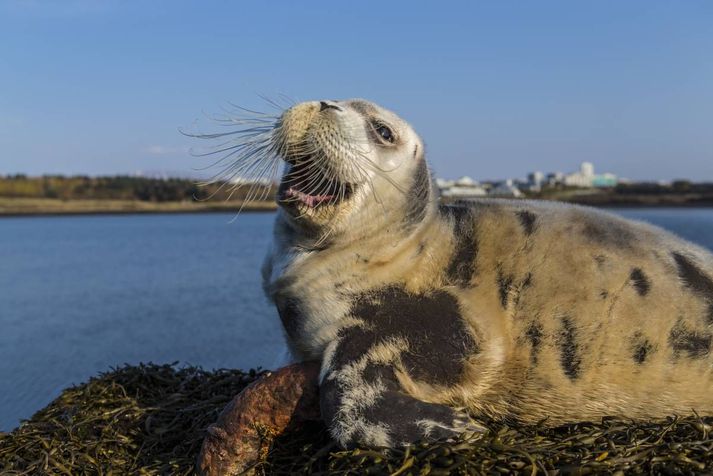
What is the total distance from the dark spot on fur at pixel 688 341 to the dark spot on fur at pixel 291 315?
63.6 inches

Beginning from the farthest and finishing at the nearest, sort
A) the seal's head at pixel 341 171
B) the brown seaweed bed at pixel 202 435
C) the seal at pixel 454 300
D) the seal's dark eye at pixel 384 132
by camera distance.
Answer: the seal's dark eye at pixel 384 132 → the seal's head at pixel 341 171 → the seal at pixel 454 300 → the brown seaweed bed at pixel 202 435

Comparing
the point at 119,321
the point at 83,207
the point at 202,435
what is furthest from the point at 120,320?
the point at 83,207

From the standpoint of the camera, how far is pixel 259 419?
2961mm

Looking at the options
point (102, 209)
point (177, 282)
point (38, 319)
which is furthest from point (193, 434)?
Result: point (102, 209)

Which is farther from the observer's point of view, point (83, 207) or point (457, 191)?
point (83, 207)

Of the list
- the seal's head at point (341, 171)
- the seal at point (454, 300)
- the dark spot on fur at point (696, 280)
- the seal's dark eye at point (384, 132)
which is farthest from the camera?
the seal's dark eye at point (384, 132)

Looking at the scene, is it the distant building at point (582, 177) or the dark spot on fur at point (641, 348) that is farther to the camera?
the distant building at point (582, 177)

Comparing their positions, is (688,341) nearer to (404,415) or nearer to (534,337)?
(534,337)

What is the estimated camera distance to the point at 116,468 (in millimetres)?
3234

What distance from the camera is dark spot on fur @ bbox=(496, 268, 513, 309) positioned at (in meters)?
3.03

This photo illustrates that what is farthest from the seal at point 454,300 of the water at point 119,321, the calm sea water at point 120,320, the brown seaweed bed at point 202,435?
the water at point 119,321

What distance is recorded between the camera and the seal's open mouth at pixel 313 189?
3117 mm

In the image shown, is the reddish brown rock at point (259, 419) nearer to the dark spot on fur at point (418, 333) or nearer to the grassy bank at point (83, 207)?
the dark spot on fur at point (418, 333)

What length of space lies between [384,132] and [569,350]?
1.32 metres
